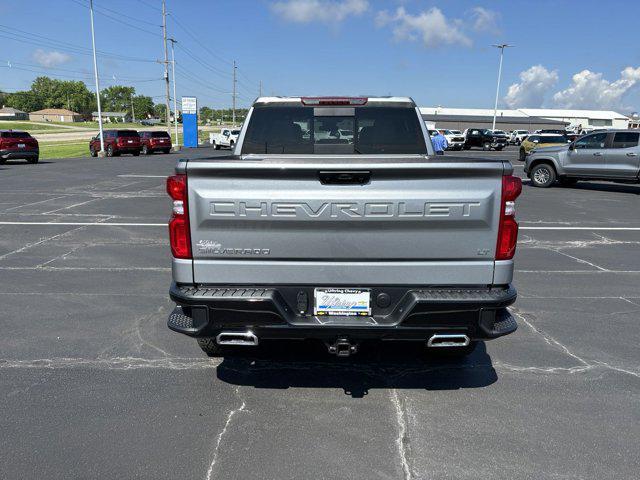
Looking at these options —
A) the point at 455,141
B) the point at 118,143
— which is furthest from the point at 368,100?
the point at 455,141

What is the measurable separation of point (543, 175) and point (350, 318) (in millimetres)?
16023

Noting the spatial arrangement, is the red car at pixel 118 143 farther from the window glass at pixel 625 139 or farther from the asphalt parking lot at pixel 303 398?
the asphalt parking lot at pixel 303 398

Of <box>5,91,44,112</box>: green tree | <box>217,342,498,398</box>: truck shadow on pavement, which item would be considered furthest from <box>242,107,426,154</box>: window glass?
<box>5,91,44,112</box>: green tree

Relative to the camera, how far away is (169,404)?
11.5 feet

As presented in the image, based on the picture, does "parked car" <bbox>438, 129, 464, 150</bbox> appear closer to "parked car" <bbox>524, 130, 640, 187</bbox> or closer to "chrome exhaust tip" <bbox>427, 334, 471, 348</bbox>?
"parked car" <bbox>524, 130, 640, 187</bbox>

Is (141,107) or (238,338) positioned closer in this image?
(238,338)

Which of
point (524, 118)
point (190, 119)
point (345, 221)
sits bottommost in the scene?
point (345, 221)

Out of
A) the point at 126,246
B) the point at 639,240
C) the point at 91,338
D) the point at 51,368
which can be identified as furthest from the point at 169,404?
the point at 639,240

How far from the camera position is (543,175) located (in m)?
17.0

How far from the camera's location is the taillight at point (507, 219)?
2982 mm

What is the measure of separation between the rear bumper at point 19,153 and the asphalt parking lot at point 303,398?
21745 mm

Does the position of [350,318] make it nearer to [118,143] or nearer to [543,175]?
[543,175]

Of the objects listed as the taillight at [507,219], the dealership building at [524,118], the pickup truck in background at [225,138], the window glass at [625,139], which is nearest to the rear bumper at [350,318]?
the taillight at [507,219]

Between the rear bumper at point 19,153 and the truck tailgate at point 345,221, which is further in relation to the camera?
the rear bumper at point 19,153
